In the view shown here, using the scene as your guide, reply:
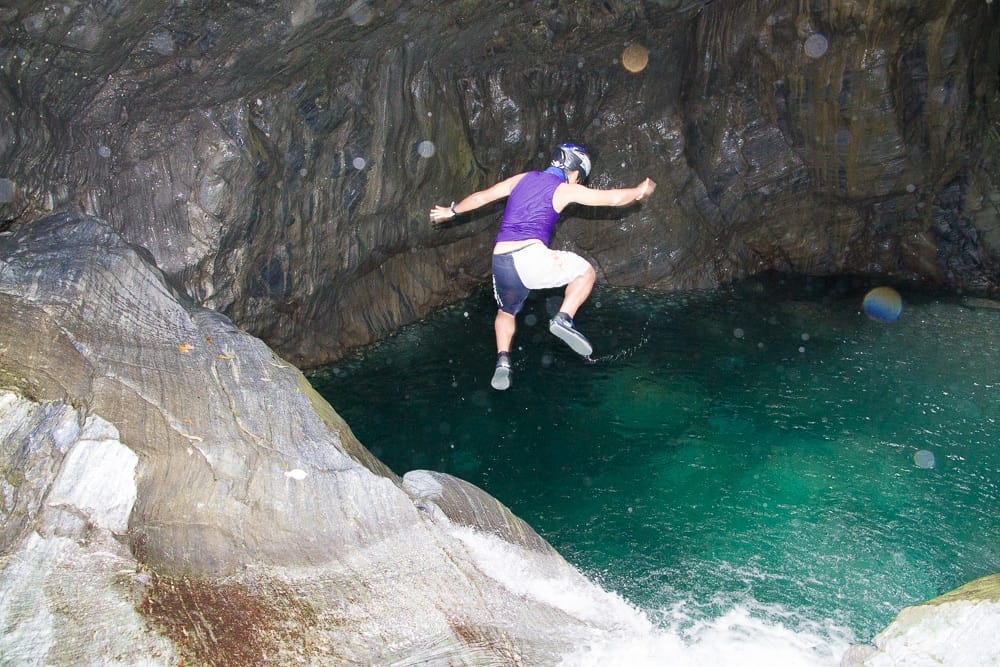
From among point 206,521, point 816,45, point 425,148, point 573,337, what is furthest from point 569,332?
point 816,45

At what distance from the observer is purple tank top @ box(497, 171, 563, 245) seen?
20.6 ft

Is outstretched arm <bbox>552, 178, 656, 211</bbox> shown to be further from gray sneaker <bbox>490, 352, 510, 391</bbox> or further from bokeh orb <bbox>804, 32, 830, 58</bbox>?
bokeh orb <bbox>804, 32, 830, 58</bbox>

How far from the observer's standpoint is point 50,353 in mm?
4680

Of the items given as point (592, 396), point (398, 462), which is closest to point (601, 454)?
point (592, 396)

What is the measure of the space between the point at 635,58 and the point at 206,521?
32.1ft

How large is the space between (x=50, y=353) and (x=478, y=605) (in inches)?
118

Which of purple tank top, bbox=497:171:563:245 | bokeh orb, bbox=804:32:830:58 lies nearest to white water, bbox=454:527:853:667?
purple tank top, bbox=497:171:563:245

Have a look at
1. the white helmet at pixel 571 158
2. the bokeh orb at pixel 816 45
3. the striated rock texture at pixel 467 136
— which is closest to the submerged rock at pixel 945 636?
the white helmet at pixel 571 158

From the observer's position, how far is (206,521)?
4262 mm

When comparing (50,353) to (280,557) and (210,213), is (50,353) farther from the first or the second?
(210,213)

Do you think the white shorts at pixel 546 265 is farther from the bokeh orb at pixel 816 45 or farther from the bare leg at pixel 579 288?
the bokeh orb at pixel 816 45

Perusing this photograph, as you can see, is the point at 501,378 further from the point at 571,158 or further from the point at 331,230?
the point at 331,230

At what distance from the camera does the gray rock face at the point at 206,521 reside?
3.66 m

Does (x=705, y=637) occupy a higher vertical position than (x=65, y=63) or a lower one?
lower
